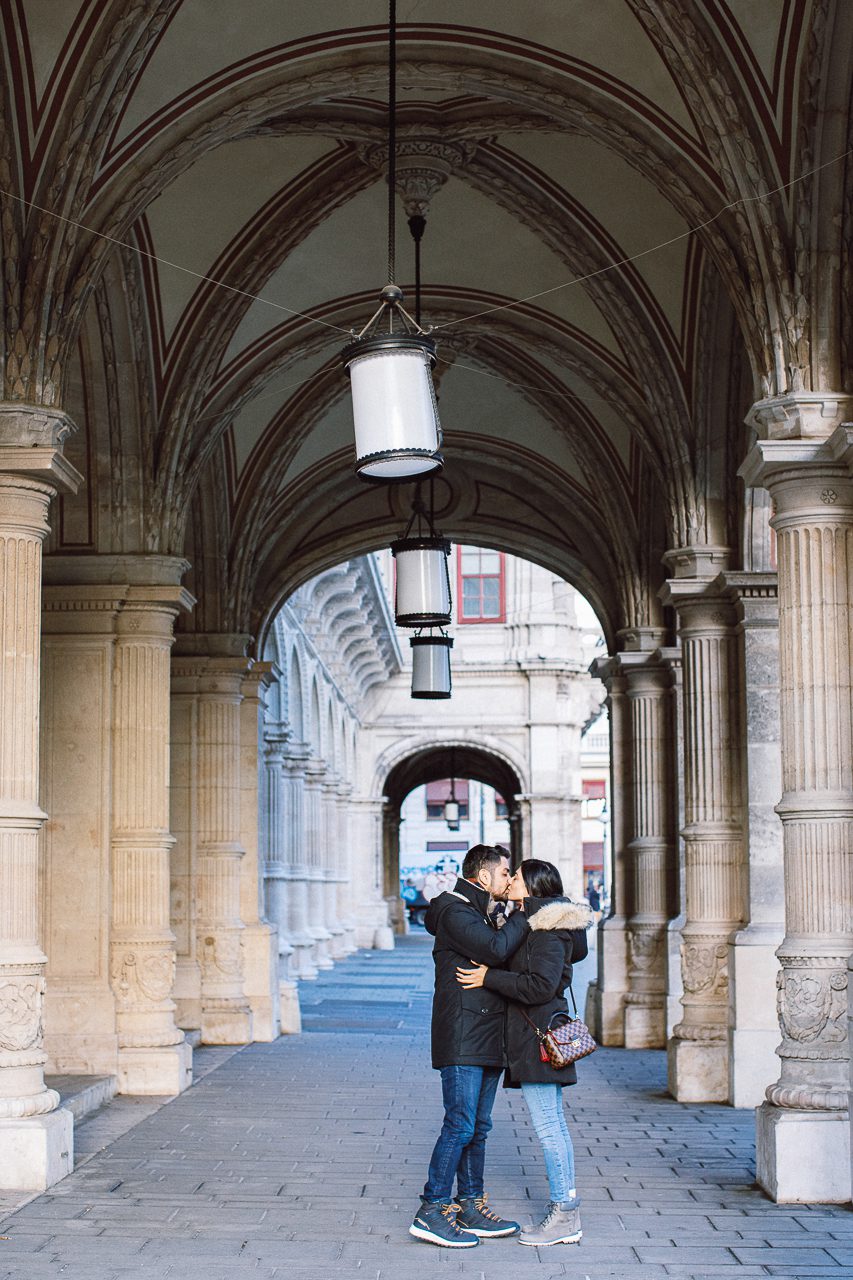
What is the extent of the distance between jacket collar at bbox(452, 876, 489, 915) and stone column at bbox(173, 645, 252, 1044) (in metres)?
8.75

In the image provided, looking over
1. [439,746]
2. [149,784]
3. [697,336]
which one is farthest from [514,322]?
[439,746]

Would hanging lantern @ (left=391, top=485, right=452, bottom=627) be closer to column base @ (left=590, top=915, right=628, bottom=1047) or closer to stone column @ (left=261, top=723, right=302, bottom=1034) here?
column base @ (left=590, top=915, right=628, bottom=1047)

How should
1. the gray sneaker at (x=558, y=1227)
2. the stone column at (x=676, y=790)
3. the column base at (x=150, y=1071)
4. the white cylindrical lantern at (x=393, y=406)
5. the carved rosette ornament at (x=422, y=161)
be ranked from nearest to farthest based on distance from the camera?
the white cylindrical lantern at (x=393, y=406) < the gray sneaker at (x=558, y=1227) < the carved rosette ornament at (x=422, y=161) < the column base at (x=150, y=1071) < the stone column at (x=676, y=790)

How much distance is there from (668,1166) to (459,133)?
6364 mm

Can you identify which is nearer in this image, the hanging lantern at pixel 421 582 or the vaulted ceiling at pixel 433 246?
the vaulted ceiling at pixel 433 246

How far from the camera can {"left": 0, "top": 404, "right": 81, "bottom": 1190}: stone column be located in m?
7.99

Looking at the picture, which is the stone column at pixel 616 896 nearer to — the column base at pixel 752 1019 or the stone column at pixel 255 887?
the stone column at pixel 255 887

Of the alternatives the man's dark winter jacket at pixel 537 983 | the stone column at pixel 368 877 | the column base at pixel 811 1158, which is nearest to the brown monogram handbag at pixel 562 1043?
the man's dark winter jacket at pixel 537 983

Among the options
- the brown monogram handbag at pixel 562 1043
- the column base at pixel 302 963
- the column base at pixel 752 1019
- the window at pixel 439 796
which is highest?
the window at pixel 439 796

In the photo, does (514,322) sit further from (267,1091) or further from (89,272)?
(267,1091)

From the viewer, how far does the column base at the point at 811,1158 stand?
7504 mm

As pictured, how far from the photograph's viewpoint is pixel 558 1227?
6.70 meters

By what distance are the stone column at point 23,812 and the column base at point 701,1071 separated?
14.6ft

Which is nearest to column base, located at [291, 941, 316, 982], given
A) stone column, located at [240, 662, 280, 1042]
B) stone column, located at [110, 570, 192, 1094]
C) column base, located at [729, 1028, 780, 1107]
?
stone column, located at [240, 662, 280, 1042]
